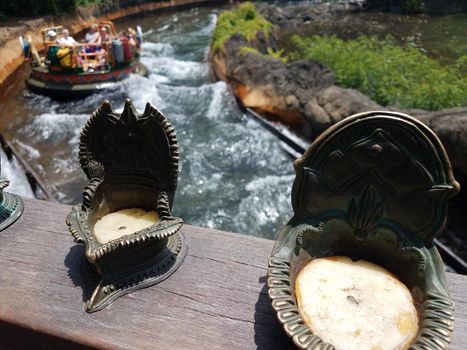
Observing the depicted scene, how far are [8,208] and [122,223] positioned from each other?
1.88 ft

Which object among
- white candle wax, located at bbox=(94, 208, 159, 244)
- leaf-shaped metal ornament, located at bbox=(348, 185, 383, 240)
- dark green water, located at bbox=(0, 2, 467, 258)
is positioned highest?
leaf-shaped metal ornament, located at bbox=(348, 185, 383, 240)

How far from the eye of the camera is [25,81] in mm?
8305

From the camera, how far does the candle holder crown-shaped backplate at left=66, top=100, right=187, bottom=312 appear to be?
52.9 inches

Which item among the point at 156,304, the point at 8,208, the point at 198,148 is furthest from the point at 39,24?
the point at 156,304

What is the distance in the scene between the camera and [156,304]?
1.35 meters

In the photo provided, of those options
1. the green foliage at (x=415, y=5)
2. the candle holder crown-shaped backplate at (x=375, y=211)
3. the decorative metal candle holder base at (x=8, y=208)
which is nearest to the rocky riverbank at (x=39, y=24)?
the decorative metal candle holder base at (x=8, y=208)

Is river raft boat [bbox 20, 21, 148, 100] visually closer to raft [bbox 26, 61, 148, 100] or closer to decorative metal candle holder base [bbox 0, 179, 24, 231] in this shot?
raft [bbox 26, 61, 148, 100]

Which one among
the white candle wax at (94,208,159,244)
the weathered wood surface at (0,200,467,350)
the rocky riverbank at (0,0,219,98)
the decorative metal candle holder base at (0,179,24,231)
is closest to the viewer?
the weathered wood surface at (0,200,467,350)

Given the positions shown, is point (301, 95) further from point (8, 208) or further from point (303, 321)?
point (303, 321)

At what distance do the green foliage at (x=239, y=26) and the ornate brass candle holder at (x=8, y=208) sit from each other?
24.9 feet

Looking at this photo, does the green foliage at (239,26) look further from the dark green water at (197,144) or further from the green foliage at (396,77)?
the green foliage at (396,77)

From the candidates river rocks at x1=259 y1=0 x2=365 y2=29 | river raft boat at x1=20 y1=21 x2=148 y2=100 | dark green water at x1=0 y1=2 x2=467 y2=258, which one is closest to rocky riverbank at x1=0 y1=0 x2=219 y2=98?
dark green water at x1=0 y1=2 x2=467 y2=258

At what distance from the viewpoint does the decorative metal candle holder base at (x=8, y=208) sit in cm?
168

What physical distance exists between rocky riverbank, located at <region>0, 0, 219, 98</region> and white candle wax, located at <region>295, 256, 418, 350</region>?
860 centimetres
